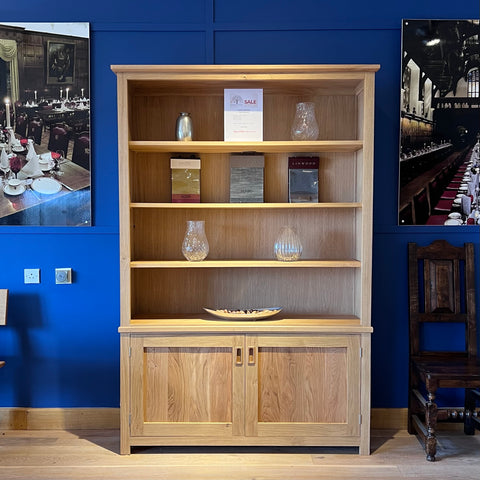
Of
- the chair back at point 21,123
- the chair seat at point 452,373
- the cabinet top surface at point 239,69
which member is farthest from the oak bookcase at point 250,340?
the chair back at point 21,123

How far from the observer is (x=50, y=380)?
132 inches

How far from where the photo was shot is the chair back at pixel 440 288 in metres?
3.26

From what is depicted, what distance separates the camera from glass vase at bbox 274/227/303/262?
304 cm

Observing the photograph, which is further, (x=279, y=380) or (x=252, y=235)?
(x=252, y=235)

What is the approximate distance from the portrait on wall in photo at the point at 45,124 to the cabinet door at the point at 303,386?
4.63 feet

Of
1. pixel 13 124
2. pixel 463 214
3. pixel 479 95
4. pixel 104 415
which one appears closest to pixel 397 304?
pixel 463 214

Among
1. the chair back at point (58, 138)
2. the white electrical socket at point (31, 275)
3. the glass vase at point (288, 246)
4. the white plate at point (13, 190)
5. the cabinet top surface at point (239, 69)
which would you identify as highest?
the cabinet top surface at point (239, 69)

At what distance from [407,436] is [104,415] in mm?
1876

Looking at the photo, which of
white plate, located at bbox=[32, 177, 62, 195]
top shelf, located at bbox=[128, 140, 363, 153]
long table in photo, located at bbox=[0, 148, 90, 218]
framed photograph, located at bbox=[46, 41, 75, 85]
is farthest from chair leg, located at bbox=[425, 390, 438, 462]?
framed photograph, located at bbox=[46, 41, 75, 85]

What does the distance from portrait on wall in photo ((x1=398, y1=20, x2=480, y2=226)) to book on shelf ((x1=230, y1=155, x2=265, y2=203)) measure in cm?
88

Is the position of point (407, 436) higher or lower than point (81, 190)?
lower

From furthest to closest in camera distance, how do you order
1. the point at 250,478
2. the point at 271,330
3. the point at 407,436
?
the point at 407,436
the point at 271,330
the point at 250,478

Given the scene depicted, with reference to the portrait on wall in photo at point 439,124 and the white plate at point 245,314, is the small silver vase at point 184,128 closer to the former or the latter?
the white plate at point 245,314

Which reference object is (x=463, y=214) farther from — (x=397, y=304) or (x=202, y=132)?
(x=202, y=132)
